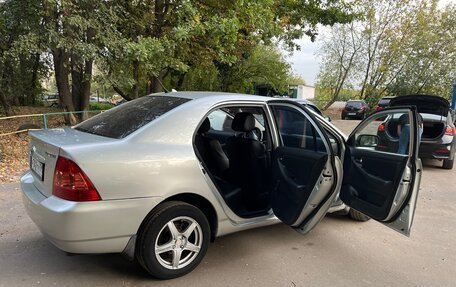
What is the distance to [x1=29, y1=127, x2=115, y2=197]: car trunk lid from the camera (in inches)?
109

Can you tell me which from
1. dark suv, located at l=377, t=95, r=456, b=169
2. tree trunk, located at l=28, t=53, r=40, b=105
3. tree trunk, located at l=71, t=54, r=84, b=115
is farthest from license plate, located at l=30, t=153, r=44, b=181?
tree trunk, located at l=28, t=53, r=40, b=105

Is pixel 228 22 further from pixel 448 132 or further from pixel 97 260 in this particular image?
pixel 97 260

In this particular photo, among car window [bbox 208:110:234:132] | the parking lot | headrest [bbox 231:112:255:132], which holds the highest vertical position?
headrest [bbox 231:112:255:132]

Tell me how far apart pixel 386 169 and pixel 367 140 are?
0.62m

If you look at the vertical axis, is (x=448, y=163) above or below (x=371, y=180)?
below

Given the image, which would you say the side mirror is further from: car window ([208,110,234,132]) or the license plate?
the license plate

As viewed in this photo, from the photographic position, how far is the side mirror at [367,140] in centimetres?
362

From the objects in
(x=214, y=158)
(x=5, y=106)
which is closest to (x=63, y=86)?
(x=5, y=106)

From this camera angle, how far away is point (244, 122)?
3811 millimetres

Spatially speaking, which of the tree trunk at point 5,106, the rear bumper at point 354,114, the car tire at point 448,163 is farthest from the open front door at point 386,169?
the rear bumper at point 354,114

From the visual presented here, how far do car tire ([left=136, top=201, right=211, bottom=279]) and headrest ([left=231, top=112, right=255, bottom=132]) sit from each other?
1.07 metres

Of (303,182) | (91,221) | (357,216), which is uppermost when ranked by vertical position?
(303,182)

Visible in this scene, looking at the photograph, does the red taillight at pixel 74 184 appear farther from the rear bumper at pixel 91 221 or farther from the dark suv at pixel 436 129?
the dark suv at pixel 436 129

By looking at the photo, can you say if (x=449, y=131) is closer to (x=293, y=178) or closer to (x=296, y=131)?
(x=296, y=131)
